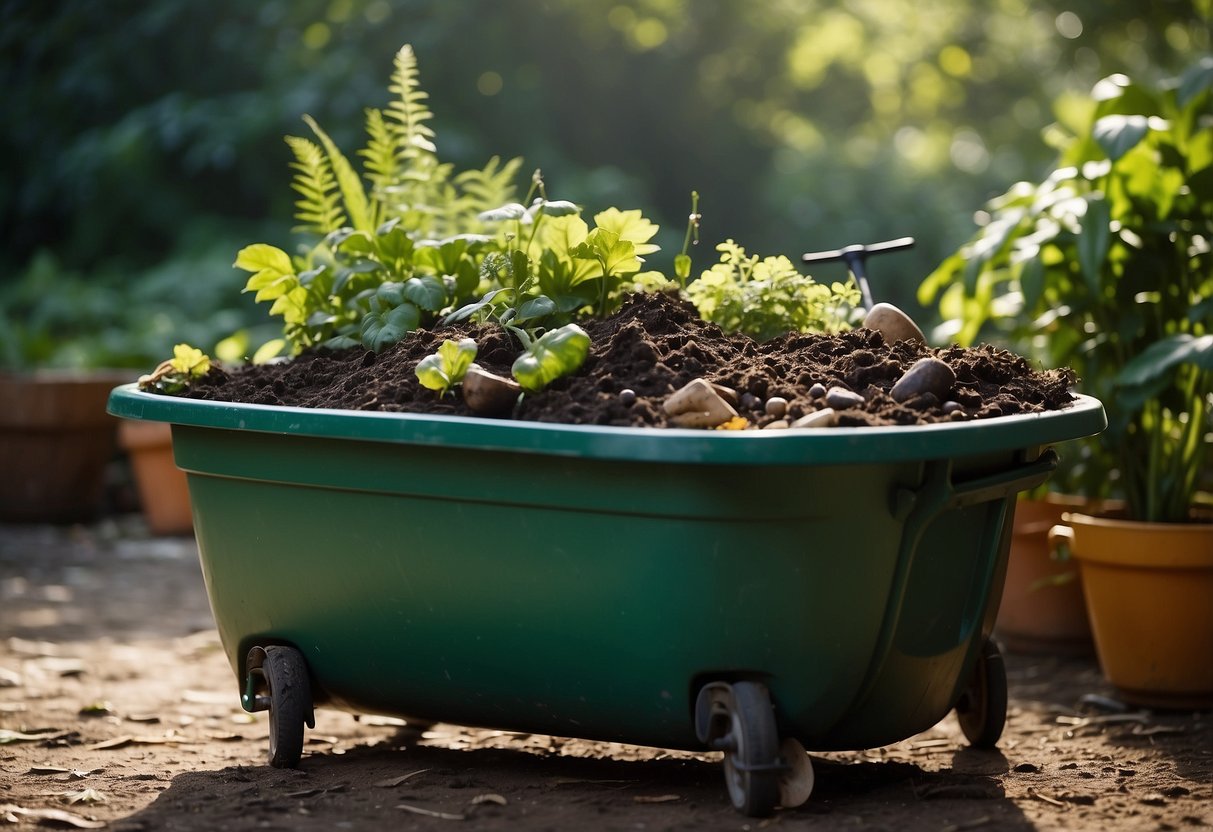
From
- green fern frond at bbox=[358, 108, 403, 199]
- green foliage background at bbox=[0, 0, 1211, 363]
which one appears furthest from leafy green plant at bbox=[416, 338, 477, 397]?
green foliage background at bbox=[0, 0, 1211, 363]

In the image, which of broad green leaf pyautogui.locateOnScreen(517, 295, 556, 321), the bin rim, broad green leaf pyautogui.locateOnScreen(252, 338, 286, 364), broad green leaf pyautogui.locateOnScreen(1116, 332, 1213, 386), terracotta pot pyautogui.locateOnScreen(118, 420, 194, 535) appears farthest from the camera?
terracotta pot pyautogui.locateOnScreen(118, 420, 194, 535)

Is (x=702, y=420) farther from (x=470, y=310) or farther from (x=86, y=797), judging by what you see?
(x=86, y=797)

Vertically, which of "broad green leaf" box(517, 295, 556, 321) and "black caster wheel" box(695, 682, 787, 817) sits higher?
"broad green leaf" box(517, 295, 556, 321)

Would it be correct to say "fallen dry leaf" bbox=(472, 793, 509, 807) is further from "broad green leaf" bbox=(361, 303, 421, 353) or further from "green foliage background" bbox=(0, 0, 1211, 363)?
"green foliage background" bbox=(0, 0, 1211, 363)

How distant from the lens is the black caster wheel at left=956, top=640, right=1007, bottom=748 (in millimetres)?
2467

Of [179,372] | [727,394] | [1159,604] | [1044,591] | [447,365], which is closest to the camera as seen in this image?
[727,394]

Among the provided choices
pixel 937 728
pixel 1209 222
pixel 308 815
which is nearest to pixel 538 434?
pixel 308 815

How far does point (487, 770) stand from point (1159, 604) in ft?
5.23

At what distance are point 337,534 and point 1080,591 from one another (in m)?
2.16

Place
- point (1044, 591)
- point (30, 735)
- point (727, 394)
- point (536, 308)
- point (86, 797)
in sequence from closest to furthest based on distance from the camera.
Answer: point (727, 394), point (86, 797), point (536, 308), point (30, 735), point (1044, 591)

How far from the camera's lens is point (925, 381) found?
80.0 inches

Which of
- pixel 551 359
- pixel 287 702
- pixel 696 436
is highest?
pixel 551 359

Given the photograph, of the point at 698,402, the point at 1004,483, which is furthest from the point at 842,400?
the point at 1004,483

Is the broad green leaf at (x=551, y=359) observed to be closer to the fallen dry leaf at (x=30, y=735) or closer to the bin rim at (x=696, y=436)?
the bin rim at (x=696, y=436)
